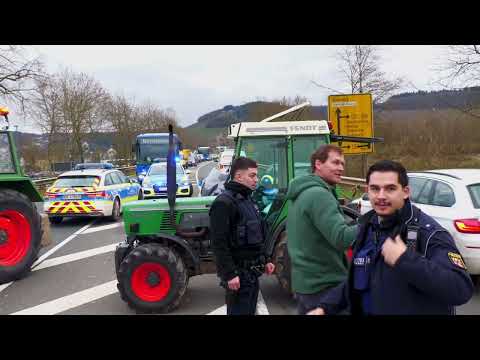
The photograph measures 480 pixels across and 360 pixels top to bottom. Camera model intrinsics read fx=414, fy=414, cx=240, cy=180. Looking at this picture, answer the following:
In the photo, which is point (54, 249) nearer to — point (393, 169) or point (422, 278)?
point (393, 169)

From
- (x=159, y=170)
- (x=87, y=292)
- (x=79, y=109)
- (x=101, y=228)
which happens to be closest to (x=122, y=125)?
(x=79, y=109)

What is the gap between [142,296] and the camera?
5.13 metres

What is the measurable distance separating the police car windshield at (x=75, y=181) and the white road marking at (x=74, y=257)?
3.44 metres

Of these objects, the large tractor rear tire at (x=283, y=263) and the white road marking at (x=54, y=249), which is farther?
the white road marking at (x=54, y=249)

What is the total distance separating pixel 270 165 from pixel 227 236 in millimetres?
2241

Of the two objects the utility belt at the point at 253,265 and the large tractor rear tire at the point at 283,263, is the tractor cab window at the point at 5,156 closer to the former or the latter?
the large tractor rear tire at the point at 283,263

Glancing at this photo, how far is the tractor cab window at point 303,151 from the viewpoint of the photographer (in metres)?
5.41

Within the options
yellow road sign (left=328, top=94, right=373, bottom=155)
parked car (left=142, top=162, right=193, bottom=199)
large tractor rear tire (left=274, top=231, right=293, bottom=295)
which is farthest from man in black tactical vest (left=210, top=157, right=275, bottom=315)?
parked car (left=142, top=162, right=193, bottom=199)

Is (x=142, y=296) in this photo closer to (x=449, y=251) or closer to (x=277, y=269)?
(x=277, y=269)

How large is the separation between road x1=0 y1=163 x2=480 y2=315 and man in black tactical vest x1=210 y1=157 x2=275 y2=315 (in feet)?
5.79

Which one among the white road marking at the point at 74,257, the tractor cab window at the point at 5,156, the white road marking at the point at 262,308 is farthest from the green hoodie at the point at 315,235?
the tractor cab window at the point at 5,156

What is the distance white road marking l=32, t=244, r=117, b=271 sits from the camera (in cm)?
783

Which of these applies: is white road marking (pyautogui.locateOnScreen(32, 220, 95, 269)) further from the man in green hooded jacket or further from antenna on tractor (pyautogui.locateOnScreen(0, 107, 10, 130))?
the man in green hooded jacket

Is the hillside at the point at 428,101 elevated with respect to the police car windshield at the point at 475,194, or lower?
elevated
